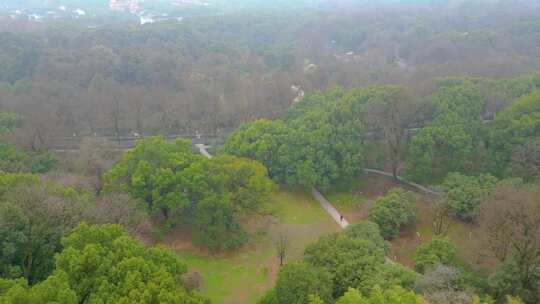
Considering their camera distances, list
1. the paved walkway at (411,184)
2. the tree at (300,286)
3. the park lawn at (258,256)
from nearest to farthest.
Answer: the tree at (300,286), the park lawn at (258,256), the paved walkway at (411,184)

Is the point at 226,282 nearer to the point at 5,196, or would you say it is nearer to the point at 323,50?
the point at 5,196

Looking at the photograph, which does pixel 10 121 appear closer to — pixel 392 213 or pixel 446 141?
pixel 392 213

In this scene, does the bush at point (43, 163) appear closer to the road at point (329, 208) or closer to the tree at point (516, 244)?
the road at point (329, 208)

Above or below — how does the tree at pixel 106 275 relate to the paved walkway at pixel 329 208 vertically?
above

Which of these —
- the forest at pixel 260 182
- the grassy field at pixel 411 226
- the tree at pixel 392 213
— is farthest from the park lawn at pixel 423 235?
the tree at pixel 392 213

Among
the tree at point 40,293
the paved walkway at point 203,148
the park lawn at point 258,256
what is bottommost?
the park lawn at point 258,256

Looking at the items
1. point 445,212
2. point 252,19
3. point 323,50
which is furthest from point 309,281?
point 252,19

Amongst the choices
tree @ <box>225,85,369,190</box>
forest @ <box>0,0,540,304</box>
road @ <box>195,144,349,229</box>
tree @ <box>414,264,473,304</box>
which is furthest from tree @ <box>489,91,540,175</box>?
tree @ <box>414,264,473,304</box>

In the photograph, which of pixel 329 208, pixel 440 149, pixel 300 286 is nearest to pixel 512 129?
pixel 440 149
